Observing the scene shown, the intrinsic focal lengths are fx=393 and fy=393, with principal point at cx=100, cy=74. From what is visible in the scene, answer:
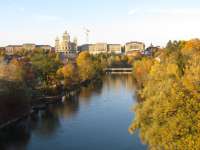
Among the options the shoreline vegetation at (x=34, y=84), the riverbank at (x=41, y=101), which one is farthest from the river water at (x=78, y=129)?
the shoreline vegetation at (x=34, y=84)

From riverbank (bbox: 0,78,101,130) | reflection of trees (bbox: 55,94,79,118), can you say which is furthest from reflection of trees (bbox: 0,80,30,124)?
reflection of trees (bbox: 55,94,79,118)

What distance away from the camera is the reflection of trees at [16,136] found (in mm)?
19067

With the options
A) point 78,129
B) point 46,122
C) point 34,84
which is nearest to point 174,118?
point 78,129

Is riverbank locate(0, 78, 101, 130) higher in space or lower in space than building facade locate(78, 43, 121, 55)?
lower

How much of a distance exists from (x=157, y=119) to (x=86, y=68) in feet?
Answer: 141

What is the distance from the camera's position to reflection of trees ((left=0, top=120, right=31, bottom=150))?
19067mm

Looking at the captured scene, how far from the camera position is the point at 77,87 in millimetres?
42812

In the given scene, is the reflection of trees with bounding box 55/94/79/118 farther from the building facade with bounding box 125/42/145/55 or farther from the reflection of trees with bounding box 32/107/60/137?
the building facade with bounding box 125/42/145/55

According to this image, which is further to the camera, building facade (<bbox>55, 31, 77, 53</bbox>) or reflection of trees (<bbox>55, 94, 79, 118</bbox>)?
building facade (<bbox>55, 31, 77, 53</bbox>)

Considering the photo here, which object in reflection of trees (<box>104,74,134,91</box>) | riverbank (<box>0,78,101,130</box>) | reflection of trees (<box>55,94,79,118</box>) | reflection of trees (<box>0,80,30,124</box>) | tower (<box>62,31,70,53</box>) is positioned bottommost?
reflection of trees (<box>104,74,134,91</box>)

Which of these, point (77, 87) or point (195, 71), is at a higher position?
point (195, 71)

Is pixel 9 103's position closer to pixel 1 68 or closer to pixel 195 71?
pixel 1 68

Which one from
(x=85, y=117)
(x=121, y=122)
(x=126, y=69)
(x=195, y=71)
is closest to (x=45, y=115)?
(x=85, y=117)

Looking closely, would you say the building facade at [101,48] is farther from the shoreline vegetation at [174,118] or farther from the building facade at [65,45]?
the shoreline vegetation at [174,118]
